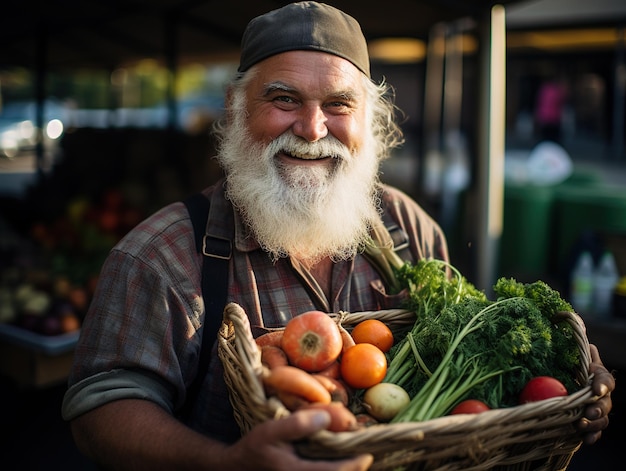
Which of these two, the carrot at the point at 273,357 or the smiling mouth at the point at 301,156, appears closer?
the carrot at the point at 273,357

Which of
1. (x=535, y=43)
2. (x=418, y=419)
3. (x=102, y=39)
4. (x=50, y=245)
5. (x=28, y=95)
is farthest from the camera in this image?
(x=28, y=95)

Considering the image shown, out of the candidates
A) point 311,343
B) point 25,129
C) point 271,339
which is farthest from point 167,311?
point 25,129

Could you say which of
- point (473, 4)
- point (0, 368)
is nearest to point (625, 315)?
point (473, 4)

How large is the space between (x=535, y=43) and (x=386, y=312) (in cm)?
1006

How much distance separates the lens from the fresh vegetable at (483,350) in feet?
5.49

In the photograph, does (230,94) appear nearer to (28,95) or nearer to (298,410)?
(298,410)

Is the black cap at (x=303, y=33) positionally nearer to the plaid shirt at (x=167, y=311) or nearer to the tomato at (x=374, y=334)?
the plaid shirt at (x=167, y=311)

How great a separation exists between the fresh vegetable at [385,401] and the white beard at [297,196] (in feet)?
2.13

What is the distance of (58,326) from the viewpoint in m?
4.45

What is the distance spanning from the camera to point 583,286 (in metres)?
4.78

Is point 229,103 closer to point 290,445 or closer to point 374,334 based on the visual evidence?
point 374,334

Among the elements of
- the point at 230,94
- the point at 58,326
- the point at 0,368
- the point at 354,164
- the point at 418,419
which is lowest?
Result: the point at 0,368

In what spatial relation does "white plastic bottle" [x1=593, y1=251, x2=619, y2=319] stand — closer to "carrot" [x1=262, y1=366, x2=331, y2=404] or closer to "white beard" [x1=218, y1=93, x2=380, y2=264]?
"white beard" [x1=218, y1=93, x2=380, y2=264]

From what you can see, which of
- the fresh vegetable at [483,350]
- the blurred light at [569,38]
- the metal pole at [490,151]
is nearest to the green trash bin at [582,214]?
the metal pole at [490,151]
